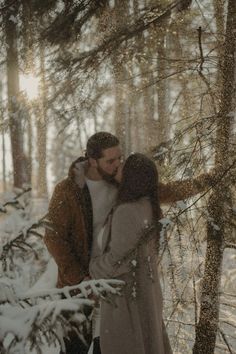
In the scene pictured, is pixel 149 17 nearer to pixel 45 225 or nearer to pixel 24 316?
pixel 45 225

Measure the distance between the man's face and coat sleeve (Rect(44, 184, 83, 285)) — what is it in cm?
32

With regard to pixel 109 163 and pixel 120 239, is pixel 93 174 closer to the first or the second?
pixel 109 163

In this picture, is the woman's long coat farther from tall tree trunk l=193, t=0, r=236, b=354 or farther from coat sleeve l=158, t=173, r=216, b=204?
tall tree trunk l=193, t=0, r=236, b=354

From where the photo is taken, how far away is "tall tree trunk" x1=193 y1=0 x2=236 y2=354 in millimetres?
3031

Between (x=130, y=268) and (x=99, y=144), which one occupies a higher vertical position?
(x=99, y=144)

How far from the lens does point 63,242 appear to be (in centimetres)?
329

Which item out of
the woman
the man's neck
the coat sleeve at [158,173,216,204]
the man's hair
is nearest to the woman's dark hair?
the woman

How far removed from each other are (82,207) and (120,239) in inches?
20.1

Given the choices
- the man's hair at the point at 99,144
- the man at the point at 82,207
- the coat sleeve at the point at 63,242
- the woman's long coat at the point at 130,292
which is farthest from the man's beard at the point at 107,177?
the woman's long coat at the point at 130,292

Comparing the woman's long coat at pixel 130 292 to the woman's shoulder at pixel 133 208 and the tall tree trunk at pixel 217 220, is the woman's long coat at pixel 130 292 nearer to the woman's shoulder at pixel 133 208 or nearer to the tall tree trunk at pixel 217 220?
the woman's shoulder at pixel 133 208

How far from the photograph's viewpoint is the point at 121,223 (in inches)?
115

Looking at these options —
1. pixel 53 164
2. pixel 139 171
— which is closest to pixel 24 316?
pixel 139 171

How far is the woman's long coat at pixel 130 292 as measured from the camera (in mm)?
2918

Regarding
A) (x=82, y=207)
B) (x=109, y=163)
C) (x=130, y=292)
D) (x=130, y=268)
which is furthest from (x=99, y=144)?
(x=130, y=292)
